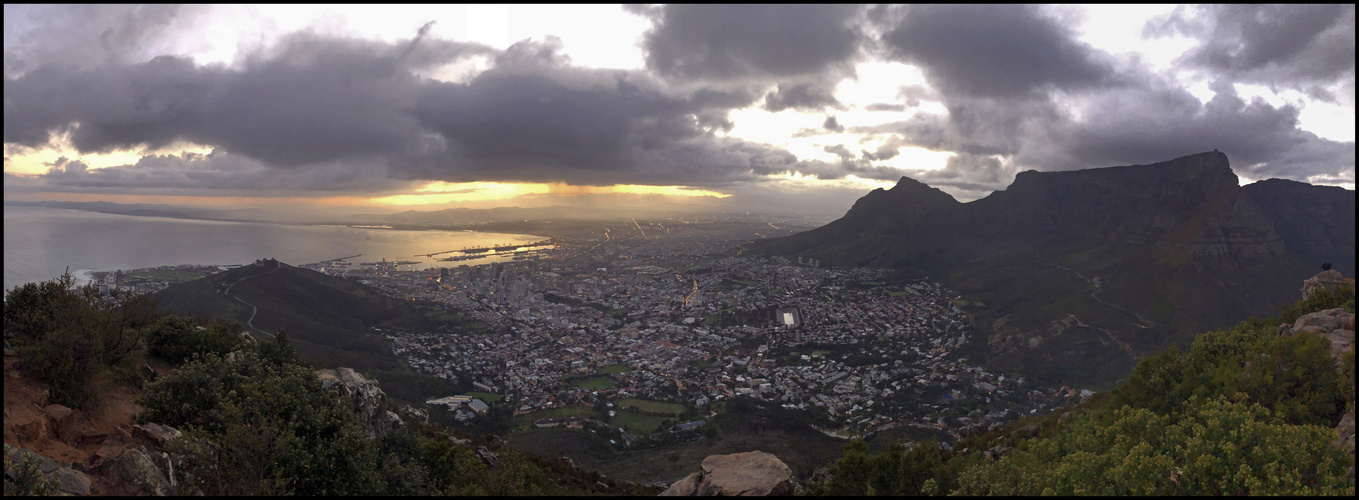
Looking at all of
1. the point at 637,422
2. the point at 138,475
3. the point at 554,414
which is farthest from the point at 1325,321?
the point at 554,414

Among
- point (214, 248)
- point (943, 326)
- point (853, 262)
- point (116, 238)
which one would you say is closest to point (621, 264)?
point (853, 262)

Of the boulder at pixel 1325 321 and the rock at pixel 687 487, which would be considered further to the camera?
the boulder at pixel 1325 321

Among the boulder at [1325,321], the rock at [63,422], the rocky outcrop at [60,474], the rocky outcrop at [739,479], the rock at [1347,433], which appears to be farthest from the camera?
the boulder at [1325,321]

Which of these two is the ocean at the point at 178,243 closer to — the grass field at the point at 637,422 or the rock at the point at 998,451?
the grass field at the point at 637,422

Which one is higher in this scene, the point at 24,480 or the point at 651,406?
the point at 24,480

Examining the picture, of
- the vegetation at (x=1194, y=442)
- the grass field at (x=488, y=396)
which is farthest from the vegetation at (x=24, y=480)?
the grass field at (x=488, y=396)

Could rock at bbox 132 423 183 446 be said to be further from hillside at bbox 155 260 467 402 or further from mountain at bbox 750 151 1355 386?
mountain at bbox 750 151 1355 386

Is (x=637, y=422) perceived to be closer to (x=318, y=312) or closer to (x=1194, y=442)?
(x=1194, y=442)
